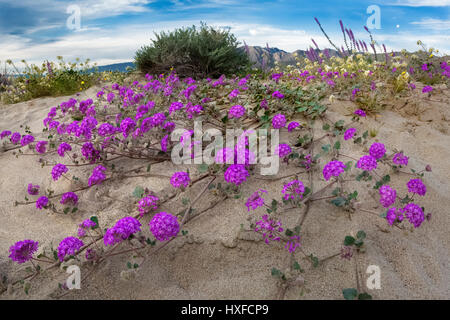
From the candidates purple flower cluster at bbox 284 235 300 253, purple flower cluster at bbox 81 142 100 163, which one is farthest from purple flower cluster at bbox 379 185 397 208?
purple flower cluster at bbox 81 142 100 163

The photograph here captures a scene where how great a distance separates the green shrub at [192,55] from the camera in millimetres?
8875

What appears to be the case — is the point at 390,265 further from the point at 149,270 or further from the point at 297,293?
the point at 149,270

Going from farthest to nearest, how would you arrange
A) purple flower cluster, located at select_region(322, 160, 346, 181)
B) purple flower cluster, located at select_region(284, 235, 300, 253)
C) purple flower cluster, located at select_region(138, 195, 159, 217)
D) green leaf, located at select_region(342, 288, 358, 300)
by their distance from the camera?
purple flower cluster, located at select_region(138, 195, 159, 217) → purple flower cluster, located at select_region(322, 160, 346, 181) → purple flower cluster, located at select_region(284, 235, 300, 253) → green leaf, located at select_region(342, 288, 358, 300)

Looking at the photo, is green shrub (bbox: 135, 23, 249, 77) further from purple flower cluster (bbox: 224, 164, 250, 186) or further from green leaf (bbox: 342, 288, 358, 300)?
green leaf (bbox: 342, 288, 358, 300)

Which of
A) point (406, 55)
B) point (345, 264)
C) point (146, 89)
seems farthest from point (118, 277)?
point (406, 55)

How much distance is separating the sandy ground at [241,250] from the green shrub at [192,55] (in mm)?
5501

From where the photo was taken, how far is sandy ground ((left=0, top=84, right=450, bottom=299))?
240 cm

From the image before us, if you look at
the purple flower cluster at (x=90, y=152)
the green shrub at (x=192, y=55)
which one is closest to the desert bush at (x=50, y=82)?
the green shrub at (x=192, y=55)

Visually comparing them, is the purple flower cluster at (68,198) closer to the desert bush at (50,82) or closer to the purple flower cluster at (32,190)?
the purple flower cluster at (32,190)

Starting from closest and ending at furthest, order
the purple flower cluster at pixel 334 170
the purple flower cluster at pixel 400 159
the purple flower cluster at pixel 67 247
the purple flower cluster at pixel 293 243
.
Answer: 1. the purple flower cluster at pixel 67 247
2. the purple flower cluster at pixel 293 243
3. the purple flower cluster at pixel 334 170
4. the purple flower cluster at pixel 400 159

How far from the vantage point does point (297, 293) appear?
231 cm

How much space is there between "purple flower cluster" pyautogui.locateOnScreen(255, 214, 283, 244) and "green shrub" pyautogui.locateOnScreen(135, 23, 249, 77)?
22.1 ft

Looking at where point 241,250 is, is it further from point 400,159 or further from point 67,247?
point 400,159

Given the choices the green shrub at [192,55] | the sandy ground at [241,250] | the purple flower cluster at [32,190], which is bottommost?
the sandy ground at [241,250]
